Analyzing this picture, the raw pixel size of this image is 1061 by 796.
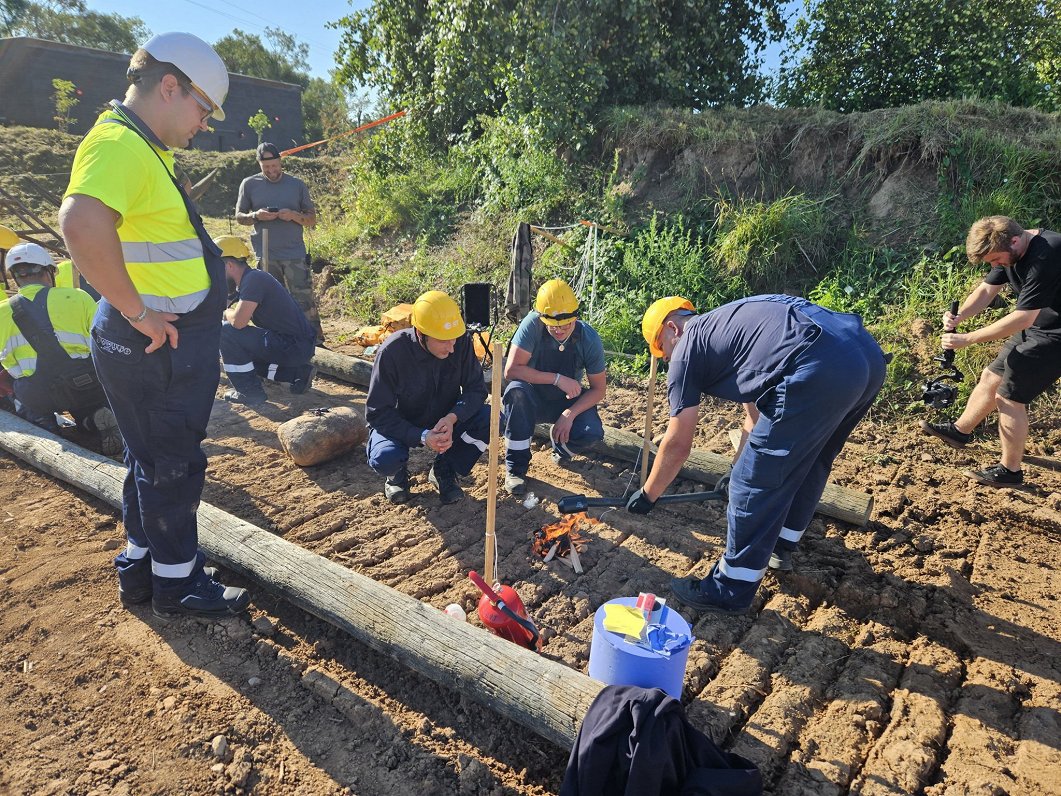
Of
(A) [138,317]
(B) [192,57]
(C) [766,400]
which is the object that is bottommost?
(C) [766,400]

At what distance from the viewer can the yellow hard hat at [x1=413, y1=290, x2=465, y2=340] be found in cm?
365

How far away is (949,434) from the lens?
4688 millimetres

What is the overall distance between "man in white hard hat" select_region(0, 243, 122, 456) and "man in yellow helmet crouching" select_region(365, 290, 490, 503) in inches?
95.1

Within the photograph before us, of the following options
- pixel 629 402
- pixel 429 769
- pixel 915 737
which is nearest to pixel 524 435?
pixel 629 402

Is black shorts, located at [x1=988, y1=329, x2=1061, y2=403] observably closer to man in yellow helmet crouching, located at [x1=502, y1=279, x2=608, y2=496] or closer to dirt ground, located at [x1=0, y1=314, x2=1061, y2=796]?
dirt ground, located at [x1=0, y1=314, x2=1061, y2=796]

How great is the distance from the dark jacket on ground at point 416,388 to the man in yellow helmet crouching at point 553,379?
307mm

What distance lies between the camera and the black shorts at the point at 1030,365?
13.4 feet

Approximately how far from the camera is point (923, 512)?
13.0ft

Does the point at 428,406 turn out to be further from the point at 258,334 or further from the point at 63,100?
the point at 63,100

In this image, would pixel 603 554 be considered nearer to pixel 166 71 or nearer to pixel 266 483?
pixel 266 483

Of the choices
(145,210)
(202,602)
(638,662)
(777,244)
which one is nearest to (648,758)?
(638,662)

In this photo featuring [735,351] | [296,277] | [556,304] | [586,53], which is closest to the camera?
[735,351]

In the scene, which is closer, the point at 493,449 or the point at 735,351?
the point at 493,449

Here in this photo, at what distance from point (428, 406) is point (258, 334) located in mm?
2484
